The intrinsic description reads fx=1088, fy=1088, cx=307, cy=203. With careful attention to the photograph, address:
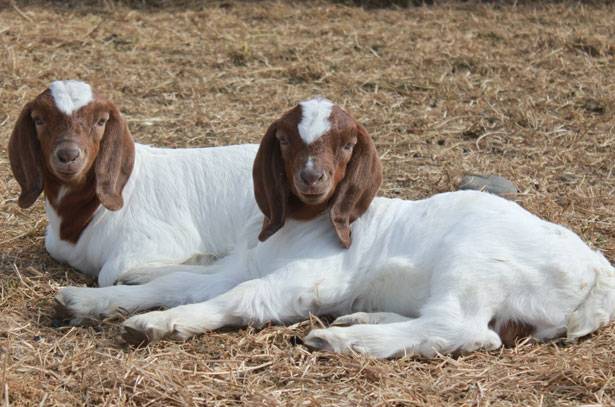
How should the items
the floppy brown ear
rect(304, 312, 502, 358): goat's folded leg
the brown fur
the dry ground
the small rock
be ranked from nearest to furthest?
the dry ground
rect(304, 312, 502, 358): goat's folded leg
the brown fur
the floppy brown ear
the small rock

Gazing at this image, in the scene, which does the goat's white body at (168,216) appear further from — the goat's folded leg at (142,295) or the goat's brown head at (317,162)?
the goat's brown head at (317,162)

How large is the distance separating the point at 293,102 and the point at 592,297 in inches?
191

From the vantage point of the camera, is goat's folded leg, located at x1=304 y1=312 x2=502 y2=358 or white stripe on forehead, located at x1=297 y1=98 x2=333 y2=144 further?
white stripe on forehead, located at x1=297 y1=98 x2=333 y2=144

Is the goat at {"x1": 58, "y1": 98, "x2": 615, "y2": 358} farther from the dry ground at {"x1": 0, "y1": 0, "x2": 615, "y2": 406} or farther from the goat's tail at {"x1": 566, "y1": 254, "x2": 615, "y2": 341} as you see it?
the dry ground at {"x1": 0, "y1": 0, "x2": 615, "y2": 406}

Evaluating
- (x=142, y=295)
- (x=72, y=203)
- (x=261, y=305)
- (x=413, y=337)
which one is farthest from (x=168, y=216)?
(x=413, y=337)

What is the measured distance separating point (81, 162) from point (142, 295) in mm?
734

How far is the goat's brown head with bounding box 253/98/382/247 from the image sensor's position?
514 centimetres

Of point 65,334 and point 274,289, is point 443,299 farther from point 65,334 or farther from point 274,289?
point 65,334

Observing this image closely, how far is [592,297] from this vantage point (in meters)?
5.02

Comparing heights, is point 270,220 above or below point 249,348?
above

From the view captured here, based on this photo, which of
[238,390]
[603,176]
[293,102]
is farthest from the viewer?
[293,102]

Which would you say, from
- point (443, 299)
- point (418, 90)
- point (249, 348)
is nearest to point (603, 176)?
point (418, 90)

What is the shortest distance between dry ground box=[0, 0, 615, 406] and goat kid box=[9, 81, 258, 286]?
0.97 ft

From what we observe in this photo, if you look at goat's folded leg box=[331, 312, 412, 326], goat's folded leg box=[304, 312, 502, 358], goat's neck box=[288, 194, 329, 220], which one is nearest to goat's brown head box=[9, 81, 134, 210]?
goat's neck box=[288, 194, 329, 220]
